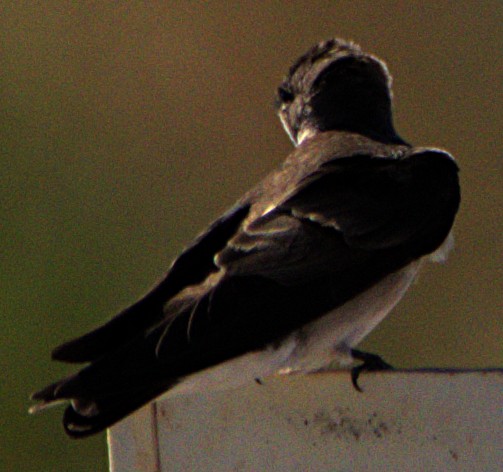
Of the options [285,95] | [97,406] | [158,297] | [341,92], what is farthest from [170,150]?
[97,406]

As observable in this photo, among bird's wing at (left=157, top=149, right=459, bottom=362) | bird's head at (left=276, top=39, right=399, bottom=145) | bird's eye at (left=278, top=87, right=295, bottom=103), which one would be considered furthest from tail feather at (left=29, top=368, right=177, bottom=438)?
bird's eye at (left=278, top=87, right=295, bottom=103)

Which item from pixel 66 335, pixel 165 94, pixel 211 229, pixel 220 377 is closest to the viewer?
pixel 220 377

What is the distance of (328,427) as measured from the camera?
9.59 ft

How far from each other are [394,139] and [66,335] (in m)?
2.27

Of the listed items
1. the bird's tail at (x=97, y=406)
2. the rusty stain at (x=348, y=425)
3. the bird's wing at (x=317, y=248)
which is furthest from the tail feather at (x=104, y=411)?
the rusty stain at (x=348, y=425)

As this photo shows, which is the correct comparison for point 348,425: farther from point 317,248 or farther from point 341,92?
point 341,92

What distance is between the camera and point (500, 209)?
646 cm

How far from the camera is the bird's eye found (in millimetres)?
4906

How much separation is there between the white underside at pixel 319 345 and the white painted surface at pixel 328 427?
0.54ft

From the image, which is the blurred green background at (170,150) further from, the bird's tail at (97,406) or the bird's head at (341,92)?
the bird's tail at (97,406)

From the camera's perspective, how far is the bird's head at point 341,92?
185 inches

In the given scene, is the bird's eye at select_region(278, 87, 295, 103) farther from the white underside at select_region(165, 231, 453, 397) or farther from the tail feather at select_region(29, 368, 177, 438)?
the tail feather at select_region(29, 368, 177, 438)

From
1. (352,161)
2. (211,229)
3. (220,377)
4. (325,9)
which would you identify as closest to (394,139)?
(352,161)

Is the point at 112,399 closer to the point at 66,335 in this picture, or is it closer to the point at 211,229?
the point at 211,229
